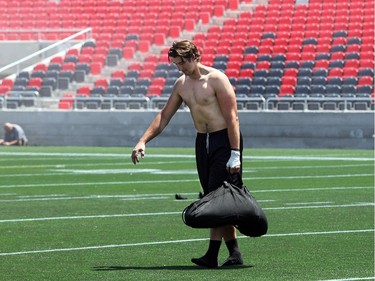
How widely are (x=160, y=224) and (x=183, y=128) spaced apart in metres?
23.1

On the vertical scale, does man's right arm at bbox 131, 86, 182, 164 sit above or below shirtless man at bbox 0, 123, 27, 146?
above

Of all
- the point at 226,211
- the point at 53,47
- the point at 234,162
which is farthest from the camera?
the point at 53,47

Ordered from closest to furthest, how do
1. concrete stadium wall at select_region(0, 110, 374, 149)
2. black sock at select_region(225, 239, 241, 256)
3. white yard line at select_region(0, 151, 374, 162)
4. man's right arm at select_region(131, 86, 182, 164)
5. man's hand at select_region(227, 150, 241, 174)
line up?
man's hand at select_region(227, 150, 241, 174)
black sock at select_region(225, 239, 241, 256)
man's right arm at select_region(131, 86, 182, 164)
white yard line at select_region(0, 151, 374, 162)
concrete stadium wall at select_region(0, 110, 374, 149)

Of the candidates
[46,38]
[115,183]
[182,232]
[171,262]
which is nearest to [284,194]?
[115,183]

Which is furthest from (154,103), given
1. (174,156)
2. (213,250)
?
(213,250)

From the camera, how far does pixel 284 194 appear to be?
17.4 metres

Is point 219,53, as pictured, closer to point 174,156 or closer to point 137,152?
point 174,156

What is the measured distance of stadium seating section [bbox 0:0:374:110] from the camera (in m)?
37.2

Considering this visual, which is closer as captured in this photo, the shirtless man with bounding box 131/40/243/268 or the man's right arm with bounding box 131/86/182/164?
the shirtless man with bounding box 131/40/243/268

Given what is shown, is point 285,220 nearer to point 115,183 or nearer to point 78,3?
point 115,183

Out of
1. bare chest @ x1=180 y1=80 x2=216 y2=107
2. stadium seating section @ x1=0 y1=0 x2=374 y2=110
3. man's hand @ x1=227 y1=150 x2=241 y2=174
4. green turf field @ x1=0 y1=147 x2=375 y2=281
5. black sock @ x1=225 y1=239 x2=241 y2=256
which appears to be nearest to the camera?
green turf field @ x1=0 y1=147 x2=375 y2=281

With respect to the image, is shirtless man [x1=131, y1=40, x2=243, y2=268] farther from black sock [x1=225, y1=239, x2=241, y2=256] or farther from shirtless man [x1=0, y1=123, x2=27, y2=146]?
shirtless man [x1=0, y1=123, x2=27, y2=146]

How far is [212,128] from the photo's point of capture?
9891 millimetres

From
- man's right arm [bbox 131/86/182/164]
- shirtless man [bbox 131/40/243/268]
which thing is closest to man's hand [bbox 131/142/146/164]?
shirtless man [bbox 131/40/243/268]
